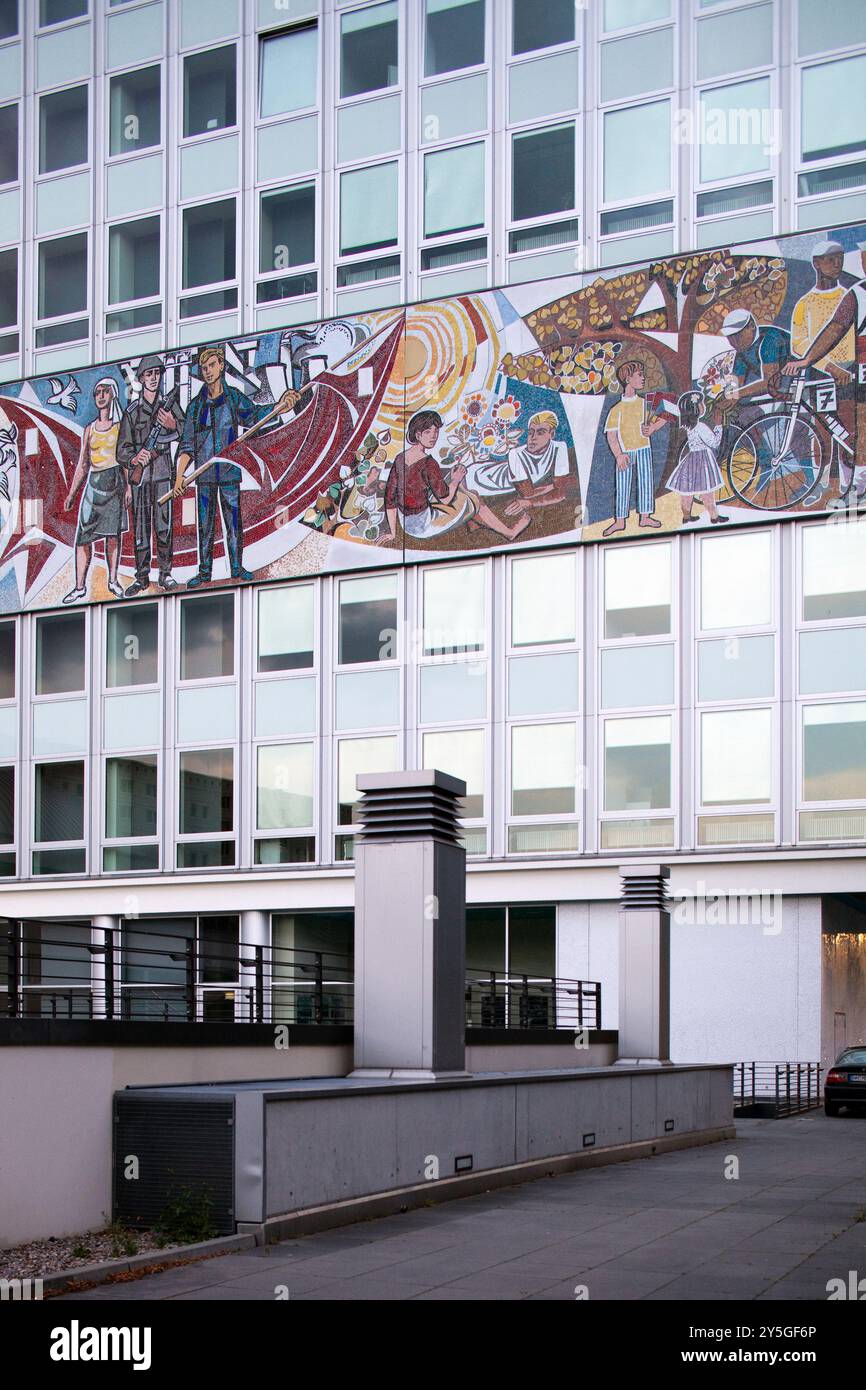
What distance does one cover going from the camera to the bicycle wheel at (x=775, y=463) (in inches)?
1275

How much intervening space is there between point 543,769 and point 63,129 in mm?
20415

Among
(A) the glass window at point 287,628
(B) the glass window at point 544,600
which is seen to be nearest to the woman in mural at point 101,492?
(A) the glass window at point 287,628

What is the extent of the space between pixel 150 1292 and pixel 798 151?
29.0m

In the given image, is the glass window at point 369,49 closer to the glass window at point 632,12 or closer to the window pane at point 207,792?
the glass window at point 632,12

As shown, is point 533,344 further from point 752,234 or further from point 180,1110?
point 180,1110

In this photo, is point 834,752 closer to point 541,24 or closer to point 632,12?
point 632,12

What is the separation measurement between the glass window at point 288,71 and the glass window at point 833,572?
1589 cm

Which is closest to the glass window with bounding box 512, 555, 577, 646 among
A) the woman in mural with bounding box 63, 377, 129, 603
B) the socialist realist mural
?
the socialist realist mural

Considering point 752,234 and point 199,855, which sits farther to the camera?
point 199,855

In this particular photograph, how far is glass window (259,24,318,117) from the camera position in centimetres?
3856

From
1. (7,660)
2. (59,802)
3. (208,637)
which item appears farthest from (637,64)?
(59,802)

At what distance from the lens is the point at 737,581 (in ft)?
109
